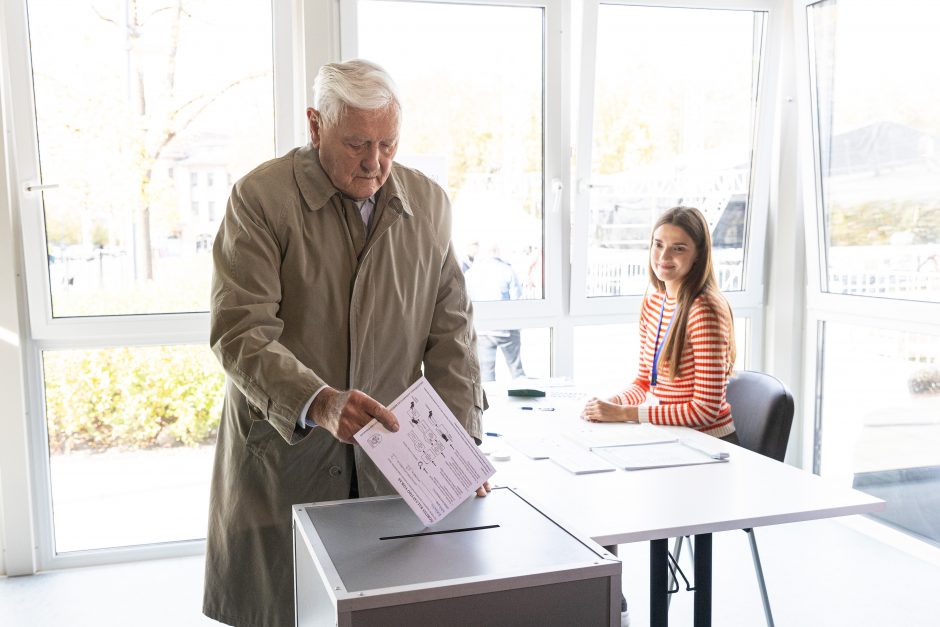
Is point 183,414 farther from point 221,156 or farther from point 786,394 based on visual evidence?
point 786,394

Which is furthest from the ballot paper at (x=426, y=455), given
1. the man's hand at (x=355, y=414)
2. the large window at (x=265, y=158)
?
the large window at (x=265, y=158)

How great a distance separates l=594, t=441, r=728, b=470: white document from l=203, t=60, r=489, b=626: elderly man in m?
0.52

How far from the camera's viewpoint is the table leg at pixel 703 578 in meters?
1.94

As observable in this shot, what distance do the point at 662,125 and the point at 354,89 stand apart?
2.54 m

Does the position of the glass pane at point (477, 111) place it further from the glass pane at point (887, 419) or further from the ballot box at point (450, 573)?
the ballot box at point (450, 573)

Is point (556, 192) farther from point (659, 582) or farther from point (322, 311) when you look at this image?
point (322, 311)

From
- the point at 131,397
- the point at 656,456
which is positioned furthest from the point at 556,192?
the point at 131,397

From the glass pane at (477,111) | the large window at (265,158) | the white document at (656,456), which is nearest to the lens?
the white document at (656,456)

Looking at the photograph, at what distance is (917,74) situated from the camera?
10.6 feet

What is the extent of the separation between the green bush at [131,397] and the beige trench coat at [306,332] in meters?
1.77

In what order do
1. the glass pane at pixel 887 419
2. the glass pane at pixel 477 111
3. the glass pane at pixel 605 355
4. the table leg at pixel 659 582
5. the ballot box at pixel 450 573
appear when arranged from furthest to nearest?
the glass pane at pixel 605 355 < the glass pane at pixel 477 111 < the glass pane at pixel 887 419 < the table leg at pixel 659 582 < the ballot box at pixel 450 573

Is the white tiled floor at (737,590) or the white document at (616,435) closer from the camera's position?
the white document at (616,435)

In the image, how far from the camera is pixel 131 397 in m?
3.38

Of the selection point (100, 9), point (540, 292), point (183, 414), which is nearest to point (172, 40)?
point (100, 9)
